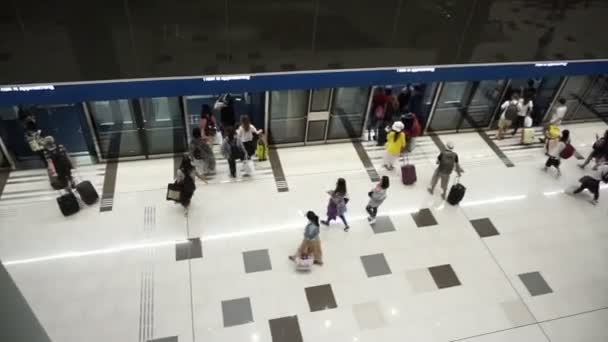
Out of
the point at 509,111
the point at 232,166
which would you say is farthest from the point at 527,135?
the point at 232,166

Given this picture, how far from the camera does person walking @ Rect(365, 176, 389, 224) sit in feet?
25.8

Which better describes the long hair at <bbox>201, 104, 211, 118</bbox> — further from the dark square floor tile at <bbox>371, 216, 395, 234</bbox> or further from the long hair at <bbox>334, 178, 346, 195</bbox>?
the dark square floor tile at <bbox>371, 216, 395, 234</bbox>

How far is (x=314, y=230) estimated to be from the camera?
23.2ft

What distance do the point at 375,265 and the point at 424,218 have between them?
5.49 feet

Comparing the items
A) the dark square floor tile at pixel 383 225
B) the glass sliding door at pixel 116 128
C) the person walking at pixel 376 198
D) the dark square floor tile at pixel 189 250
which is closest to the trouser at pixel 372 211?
Result: the person walking at pixel 376 198

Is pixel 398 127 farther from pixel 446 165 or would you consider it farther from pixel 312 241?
pixel 312 241

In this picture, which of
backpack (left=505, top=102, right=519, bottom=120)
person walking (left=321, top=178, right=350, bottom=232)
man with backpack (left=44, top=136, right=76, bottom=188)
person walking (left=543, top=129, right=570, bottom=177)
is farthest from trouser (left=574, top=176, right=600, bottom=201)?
man with backpack (left=44, top=136, right=76, bottom=188)

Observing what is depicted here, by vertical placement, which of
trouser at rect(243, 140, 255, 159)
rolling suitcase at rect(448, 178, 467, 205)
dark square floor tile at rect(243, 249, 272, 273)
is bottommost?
dark square floor tile at rect(243, 249, 272, 273)

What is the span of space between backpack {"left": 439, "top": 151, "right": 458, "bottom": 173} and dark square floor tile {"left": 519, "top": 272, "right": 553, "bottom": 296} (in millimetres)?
2320

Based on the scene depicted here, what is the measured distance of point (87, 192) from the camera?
8.50m

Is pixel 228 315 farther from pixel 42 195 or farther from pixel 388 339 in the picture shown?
pixel 42 195

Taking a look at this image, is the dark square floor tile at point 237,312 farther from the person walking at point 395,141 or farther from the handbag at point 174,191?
the person walking at point 395,141

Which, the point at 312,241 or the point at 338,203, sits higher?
the point at 338,203

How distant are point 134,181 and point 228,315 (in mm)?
3777
